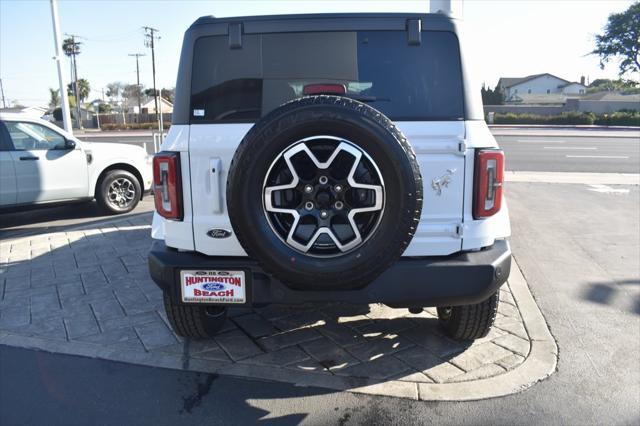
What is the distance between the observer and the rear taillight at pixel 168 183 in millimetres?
2848

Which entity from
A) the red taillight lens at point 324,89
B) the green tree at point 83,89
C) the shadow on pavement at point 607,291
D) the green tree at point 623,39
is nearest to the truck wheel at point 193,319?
the red taillight lens at point 324,89

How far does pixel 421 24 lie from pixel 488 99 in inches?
2564

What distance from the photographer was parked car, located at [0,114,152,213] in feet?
22.3

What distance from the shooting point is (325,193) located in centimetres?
248

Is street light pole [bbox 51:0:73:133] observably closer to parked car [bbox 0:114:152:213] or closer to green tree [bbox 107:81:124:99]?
parked car [bbox 0:114:152:213]

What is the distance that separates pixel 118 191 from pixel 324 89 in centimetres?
611

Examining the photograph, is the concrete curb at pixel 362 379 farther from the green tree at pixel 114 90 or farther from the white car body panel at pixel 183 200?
the green tree at pixel 114 90

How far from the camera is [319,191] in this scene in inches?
97.7

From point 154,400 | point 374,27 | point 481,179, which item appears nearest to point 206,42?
point 374,27

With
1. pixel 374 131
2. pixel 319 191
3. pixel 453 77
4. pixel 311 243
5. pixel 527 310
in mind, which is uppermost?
pixel 453 77

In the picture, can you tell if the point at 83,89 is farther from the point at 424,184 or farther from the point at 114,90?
the point at 424,184

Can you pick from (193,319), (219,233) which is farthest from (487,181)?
(193,319)

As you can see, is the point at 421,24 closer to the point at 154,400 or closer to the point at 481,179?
the point at 481,179

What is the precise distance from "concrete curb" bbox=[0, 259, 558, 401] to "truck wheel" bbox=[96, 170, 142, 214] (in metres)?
4.27
